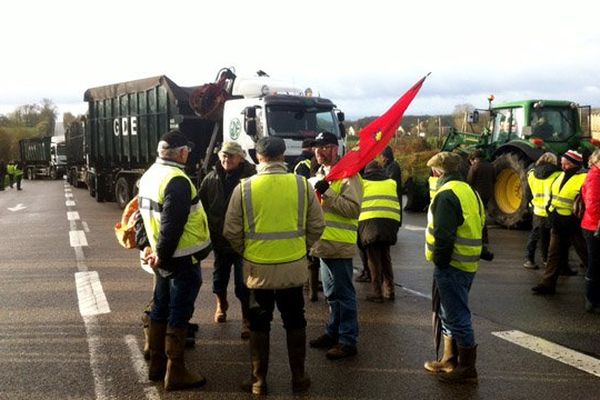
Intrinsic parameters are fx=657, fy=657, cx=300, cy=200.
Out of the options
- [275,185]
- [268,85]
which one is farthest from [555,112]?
[275,185]

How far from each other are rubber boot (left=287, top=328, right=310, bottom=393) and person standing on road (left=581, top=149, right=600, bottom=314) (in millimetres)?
3783

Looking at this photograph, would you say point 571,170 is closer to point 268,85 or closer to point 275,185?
point 275,185

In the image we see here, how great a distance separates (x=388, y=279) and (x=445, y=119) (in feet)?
101

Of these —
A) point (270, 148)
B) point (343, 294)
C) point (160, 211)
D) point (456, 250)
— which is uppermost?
point (270, 148)

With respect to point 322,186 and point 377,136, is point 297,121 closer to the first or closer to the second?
point 377,136

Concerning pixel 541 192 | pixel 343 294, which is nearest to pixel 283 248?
pixel 343 294

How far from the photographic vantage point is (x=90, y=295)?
810 centimetres

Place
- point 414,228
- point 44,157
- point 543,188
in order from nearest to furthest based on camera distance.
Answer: point 543,188, point 414,228, point 44,157

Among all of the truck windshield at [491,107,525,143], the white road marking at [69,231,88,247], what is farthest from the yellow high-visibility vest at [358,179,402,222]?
the truck windshield at [491,107,525,143]

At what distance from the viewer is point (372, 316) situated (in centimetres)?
702

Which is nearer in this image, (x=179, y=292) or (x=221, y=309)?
(x=179, y=292)

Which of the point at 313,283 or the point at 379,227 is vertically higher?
the point at 379,227

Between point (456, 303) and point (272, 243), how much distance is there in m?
1.51

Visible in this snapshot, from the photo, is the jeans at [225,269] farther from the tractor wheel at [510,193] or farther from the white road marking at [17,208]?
the white road marking at [17,208]
